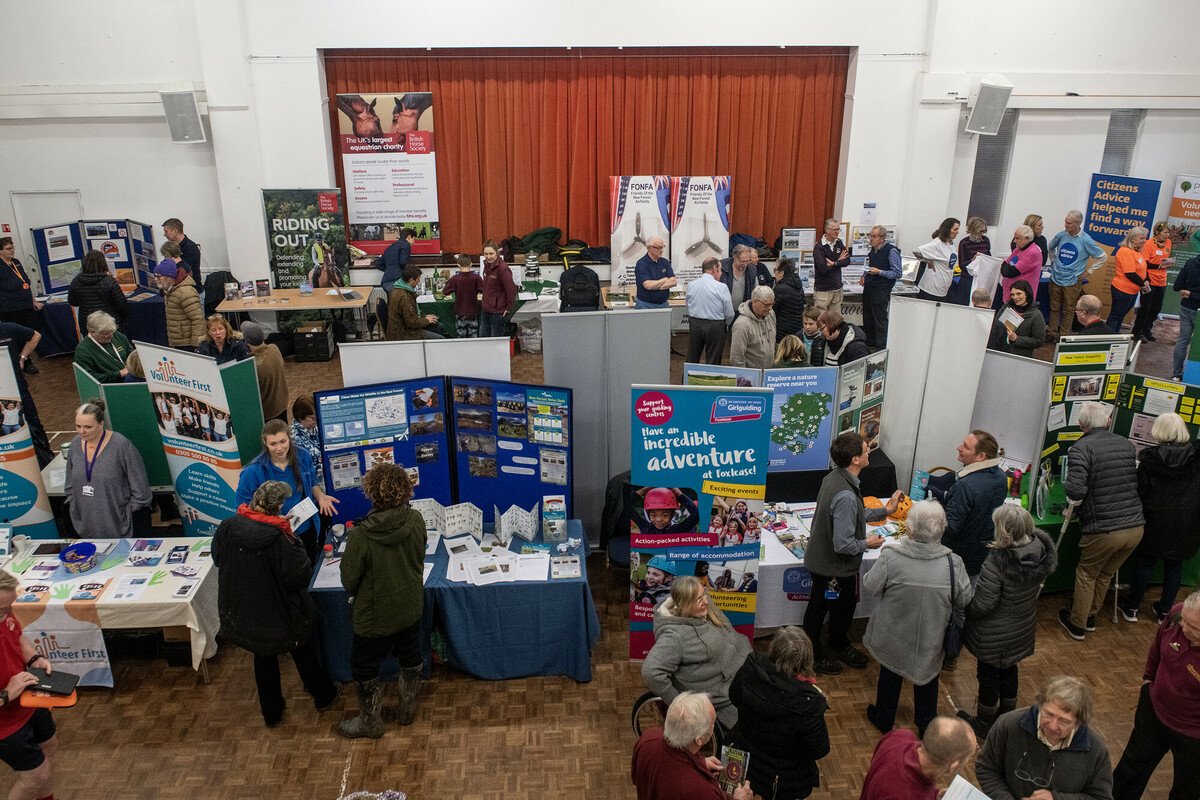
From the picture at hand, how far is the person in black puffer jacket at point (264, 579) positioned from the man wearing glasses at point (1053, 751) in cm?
308

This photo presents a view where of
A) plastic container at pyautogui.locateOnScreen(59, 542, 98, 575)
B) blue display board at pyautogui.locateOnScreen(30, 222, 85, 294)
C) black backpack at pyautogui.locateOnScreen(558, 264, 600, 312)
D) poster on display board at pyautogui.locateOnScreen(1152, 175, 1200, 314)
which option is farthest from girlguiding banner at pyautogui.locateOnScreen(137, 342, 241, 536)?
poster on display board at pyautogui.locateOnScreen(1152, 175, 1200, 314)

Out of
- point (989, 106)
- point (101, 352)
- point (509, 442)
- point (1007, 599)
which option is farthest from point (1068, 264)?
point (101, 352)

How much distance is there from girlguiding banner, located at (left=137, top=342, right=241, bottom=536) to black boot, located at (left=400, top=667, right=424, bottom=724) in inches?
60.6

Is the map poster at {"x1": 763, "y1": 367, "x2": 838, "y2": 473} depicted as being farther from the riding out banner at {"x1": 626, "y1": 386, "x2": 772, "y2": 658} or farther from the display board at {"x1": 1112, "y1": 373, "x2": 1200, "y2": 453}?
the display board at {"x1": 1112, "y1": 373, "x2": 1200, "y2": 453}

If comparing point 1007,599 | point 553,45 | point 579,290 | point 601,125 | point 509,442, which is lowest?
point 1007,599

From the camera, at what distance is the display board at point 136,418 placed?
17.3ft

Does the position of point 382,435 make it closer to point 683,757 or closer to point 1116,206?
point 683,757

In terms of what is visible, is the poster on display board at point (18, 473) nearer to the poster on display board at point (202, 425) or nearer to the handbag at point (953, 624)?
the poster on display board at point (202, 425)

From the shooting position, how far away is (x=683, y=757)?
277 centimetres

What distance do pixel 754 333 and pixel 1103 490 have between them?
106 inches

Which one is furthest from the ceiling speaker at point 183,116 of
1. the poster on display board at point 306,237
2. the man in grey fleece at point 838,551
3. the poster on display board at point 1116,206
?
the poster on display board at point 1116,206

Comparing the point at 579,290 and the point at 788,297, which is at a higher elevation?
the point at 788,297

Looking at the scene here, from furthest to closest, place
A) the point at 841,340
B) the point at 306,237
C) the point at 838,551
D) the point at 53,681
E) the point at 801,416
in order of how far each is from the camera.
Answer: the point at 306,237
the point at 841,340
the point at 801,416
the point at 838,551
the point at 53,681

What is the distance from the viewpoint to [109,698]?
4617mm
